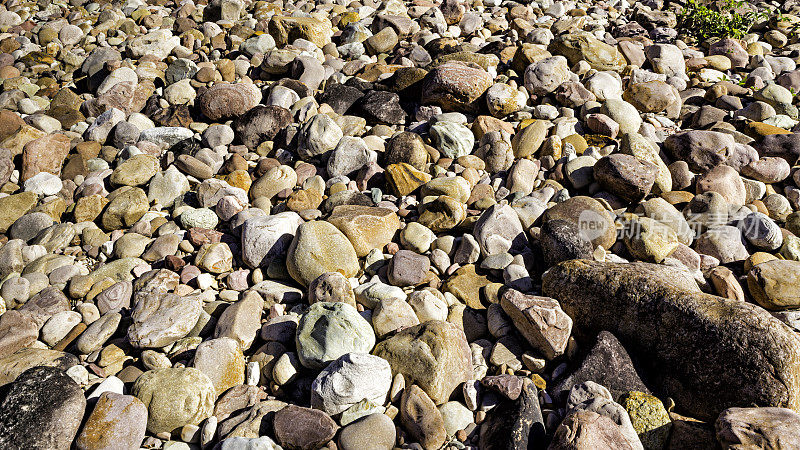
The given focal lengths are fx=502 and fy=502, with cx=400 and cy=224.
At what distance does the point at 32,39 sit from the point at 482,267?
7893mm

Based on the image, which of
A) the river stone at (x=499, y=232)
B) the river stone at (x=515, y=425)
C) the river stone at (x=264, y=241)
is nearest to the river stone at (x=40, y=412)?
the river stone at (x=264, y=241)

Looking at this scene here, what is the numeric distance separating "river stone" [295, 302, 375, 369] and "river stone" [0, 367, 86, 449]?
48.0 inches

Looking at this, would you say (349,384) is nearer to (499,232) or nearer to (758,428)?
(499,232)

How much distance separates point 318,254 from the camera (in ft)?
11.8

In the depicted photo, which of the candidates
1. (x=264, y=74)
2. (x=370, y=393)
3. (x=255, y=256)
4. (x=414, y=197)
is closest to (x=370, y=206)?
(x=414, y=197)

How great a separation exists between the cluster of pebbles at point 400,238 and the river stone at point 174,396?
0.01 m

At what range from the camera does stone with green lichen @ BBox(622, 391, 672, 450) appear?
256cm

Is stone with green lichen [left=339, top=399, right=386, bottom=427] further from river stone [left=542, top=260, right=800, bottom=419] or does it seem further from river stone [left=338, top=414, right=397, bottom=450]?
river stone [left=542, top=260, right=800, bottom=419]

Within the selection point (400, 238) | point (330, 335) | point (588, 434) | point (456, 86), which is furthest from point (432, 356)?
point (456, 86)

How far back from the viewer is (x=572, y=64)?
6.06 meters

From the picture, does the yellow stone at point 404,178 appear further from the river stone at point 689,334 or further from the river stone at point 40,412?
the river stone at point 40,412

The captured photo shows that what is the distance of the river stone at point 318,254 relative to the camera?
359 cm

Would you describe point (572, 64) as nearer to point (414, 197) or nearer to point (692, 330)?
point (414, 197)

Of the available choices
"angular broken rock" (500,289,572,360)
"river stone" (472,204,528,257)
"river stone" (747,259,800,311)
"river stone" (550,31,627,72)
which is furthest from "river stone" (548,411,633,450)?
"river stone" (550,31,627,72)
